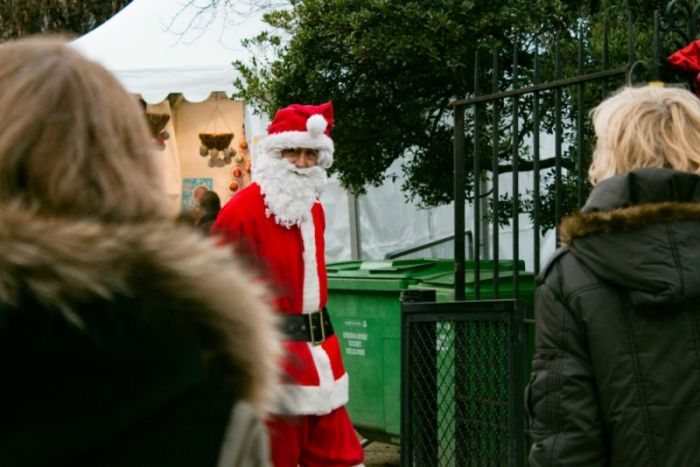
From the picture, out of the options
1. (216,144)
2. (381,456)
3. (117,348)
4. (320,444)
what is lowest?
(381,456)

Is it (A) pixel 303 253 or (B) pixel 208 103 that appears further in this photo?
(B) pixel 208 103

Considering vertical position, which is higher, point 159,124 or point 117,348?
point 159,124

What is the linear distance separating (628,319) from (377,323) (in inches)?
140

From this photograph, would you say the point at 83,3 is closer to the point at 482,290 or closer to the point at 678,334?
the point at 482,290

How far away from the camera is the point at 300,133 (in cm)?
520

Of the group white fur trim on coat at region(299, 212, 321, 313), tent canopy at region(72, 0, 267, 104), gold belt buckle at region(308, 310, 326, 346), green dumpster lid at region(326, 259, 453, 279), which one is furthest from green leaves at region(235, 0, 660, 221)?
gold belt buckle at region(308, 310, 326, 346)

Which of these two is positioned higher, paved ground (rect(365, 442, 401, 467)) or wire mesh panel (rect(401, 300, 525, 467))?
wire mesh panel (rect(401, 300, 525, 467))

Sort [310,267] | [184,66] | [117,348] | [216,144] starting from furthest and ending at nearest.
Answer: [216,144], [184,66], [310,267], [117,348]

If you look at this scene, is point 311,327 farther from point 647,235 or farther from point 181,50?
point 181,50

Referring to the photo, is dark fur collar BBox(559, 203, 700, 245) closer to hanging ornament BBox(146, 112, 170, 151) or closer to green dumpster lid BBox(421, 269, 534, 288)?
green dumpster lid BBox(421, 269, 534, 288)

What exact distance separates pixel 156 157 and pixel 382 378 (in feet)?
15.2

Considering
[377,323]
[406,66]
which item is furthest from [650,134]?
[406,66]

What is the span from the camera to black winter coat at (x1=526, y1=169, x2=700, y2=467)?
258 cm

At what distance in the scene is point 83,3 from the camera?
20.5 meters
